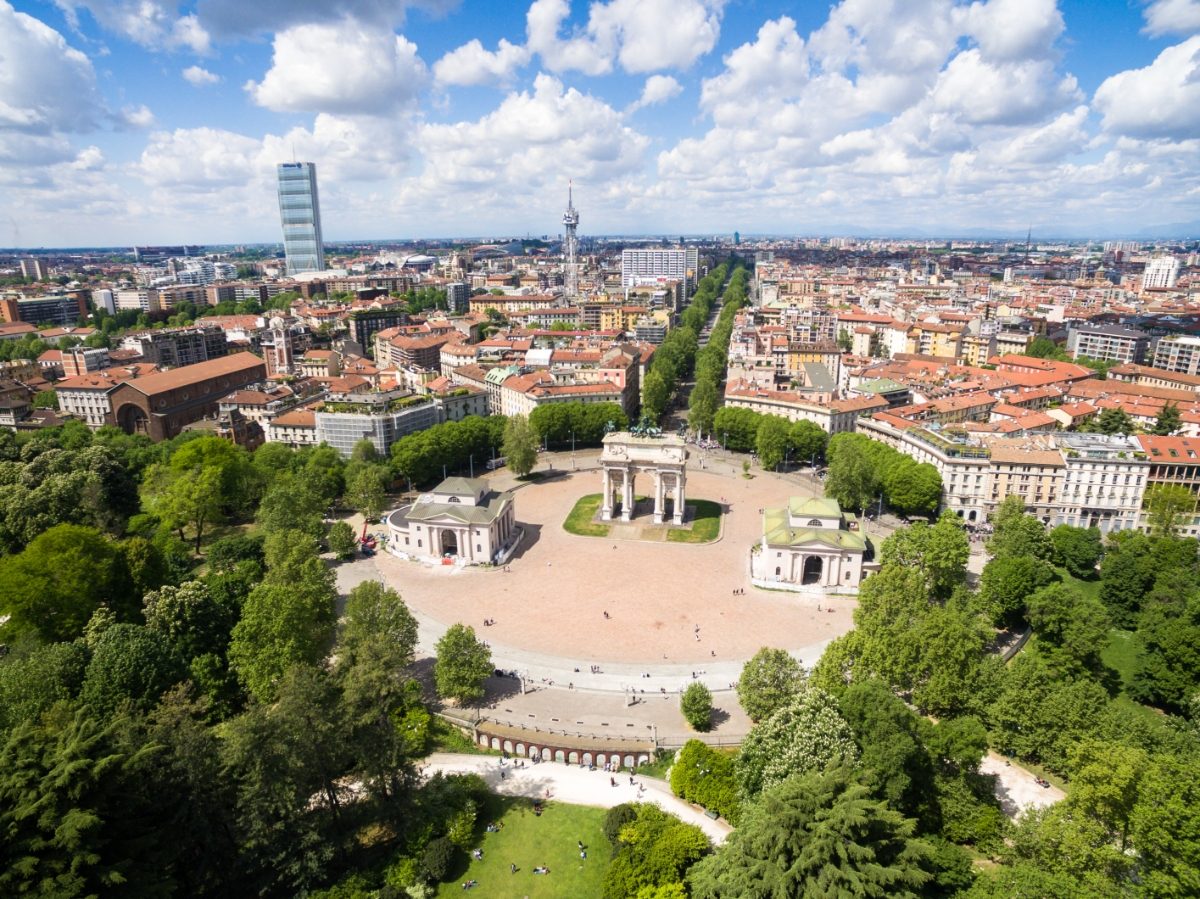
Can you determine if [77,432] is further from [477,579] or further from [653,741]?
[653,741]

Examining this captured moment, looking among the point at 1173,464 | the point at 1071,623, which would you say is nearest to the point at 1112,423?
the point at 1173,464

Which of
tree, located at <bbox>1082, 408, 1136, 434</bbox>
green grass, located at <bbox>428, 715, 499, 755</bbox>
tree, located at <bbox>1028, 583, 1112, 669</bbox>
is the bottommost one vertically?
green grass, located at <bbox>428, 715, 499, 755</bbox>

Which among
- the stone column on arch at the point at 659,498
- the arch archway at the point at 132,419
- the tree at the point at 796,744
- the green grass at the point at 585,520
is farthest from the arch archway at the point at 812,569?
the arch archway at the point at 132,419

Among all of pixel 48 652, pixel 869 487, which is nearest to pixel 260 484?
pixel 48 652

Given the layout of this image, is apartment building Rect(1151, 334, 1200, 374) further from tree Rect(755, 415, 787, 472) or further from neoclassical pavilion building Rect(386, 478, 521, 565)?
neoclassical pavilion building Rect(386, 478, 521, 565)

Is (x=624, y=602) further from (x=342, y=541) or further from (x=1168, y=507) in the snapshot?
(x=1168, y=507)

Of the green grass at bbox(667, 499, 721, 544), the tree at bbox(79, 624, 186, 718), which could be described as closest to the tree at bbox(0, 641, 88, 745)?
the tree at bbox(79, 624, 186, 718)

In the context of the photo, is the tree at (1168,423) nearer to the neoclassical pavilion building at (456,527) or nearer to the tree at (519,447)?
the tree at (519,447)
